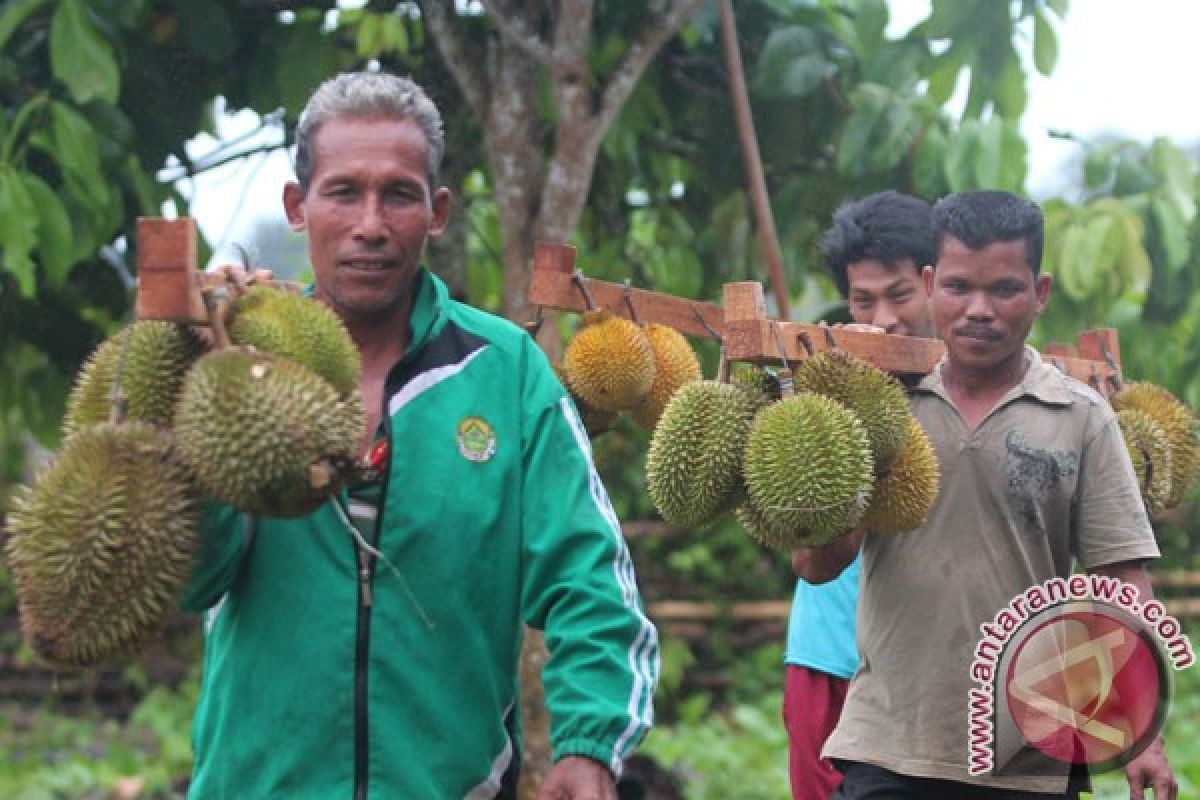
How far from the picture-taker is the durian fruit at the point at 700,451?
9.29 feet

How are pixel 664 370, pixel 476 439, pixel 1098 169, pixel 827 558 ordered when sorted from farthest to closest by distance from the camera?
pixel 1098 169, pixel 664 370, pixel 827 558, pixel 476 439

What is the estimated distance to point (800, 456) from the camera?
2678mm

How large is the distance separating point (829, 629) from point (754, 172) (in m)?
1.33

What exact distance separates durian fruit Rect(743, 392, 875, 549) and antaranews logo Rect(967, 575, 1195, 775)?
1.81 ft

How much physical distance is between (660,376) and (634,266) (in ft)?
6.72

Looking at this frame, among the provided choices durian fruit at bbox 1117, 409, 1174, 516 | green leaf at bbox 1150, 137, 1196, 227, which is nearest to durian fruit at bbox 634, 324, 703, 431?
durian fruit at bbox 1117, 409, 1174, 516

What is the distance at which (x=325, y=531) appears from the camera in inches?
94.3

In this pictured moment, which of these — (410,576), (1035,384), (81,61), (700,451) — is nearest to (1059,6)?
(1035,384)

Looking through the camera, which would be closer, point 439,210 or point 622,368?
point 439,210

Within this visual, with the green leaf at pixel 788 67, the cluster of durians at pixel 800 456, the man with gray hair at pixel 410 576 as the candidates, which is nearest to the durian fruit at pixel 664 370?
the cluster of durians at pixel 800 456

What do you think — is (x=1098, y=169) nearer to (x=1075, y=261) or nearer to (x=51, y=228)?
(x=1075, y=261)

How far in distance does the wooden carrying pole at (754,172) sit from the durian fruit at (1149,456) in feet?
2.94

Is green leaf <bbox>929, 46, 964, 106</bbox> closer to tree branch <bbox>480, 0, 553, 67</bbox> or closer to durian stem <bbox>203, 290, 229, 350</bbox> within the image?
tree branch <bbox>480, 0, 553, 67</bbox>

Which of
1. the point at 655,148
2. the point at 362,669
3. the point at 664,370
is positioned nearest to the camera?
the point at 362,669
